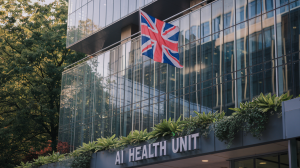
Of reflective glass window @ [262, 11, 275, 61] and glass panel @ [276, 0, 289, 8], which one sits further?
reflective glass window @ [262, 11, 275, 61]

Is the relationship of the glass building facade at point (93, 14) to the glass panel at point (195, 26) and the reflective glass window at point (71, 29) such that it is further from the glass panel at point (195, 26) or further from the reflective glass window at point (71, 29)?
the glass panel at point (195, 26)

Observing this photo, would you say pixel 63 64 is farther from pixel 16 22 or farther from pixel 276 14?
pixel 276 14

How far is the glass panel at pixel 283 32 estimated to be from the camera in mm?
15773

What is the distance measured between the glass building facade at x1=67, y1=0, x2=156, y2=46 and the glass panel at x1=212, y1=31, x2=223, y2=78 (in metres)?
8.89

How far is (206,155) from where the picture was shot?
16844 mm

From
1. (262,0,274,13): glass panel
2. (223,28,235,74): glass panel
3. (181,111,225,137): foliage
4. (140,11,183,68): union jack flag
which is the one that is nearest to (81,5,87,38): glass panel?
(140,11,183,68): union jack flag

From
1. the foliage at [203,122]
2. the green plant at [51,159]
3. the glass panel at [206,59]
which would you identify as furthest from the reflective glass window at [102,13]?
the foliage at [203,122]

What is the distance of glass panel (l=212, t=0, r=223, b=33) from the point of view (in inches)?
750

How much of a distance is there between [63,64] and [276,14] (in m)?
27.4

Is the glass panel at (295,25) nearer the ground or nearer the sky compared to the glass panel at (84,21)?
nearer the ground

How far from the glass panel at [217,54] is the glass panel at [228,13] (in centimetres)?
59

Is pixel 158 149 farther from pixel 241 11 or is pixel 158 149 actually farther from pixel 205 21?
pixel 241 11

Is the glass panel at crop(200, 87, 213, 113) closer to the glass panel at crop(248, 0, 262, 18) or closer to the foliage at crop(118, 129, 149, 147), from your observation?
the foliage at crop(118, 129, 149, 147)

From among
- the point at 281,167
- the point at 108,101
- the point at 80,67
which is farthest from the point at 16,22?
the point at 281,167
